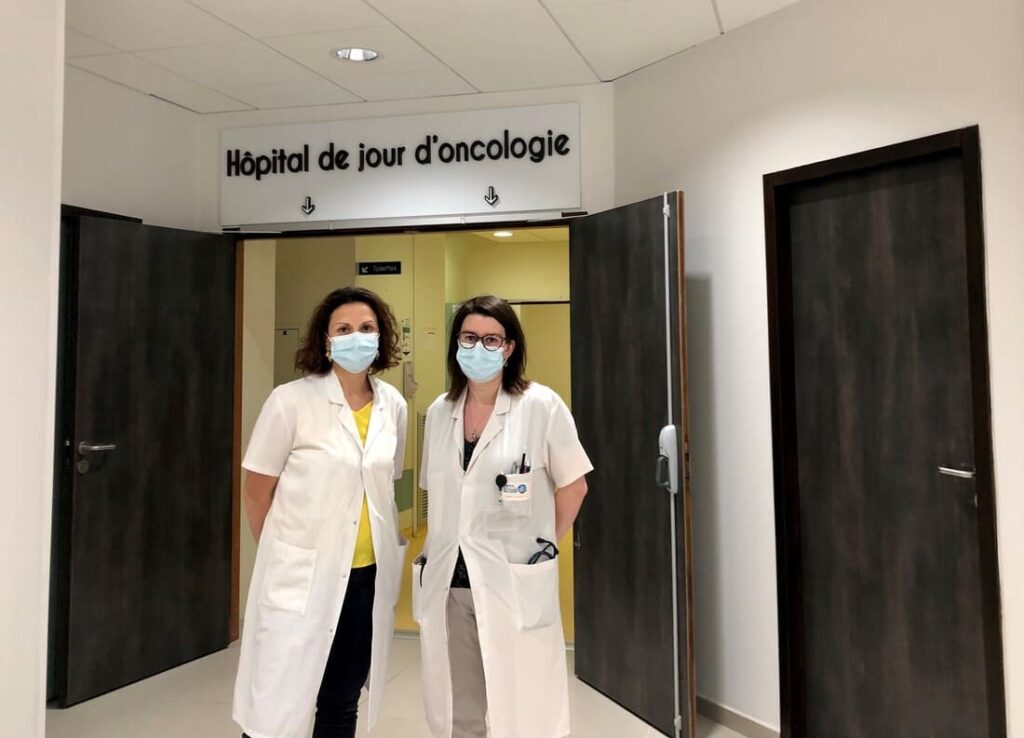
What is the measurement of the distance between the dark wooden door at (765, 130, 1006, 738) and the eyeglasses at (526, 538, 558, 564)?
46.2 inches

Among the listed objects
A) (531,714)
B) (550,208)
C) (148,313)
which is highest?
(550,208)

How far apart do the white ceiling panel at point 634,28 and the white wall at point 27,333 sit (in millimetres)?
1758

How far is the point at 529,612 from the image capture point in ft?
6.63

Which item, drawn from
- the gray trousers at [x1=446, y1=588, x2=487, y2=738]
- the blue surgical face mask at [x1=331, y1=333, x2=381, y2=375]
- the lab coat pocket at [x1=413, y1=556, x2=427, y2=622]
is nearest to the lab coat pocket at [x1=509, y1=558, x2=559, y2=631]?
the gray trousers at [x1=446, y1=588, x2=487, y2=738]

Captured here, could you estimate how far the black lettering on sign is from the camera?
18.9 feet

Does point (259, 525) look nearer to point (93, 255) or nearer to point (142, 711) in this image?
point (142, 711)

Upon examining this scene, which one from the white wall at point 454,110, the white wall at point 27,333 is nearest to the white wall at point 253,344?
the white wall at point 454,110

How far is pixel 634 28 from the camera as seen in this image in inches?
117

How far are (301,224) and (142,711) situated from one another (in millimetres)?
2385

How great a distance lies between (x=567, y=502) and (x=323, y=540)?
2.32 feet

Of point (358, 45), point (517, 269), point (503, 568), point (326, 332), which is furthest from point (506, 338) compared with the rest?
point (517, 269)

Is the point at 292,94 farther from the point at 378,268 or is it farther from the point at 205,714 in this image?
the point at 205,714

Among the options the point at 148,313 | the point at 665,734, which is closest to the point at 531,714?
the point at 665,734

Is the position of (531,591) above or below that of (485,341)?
below
